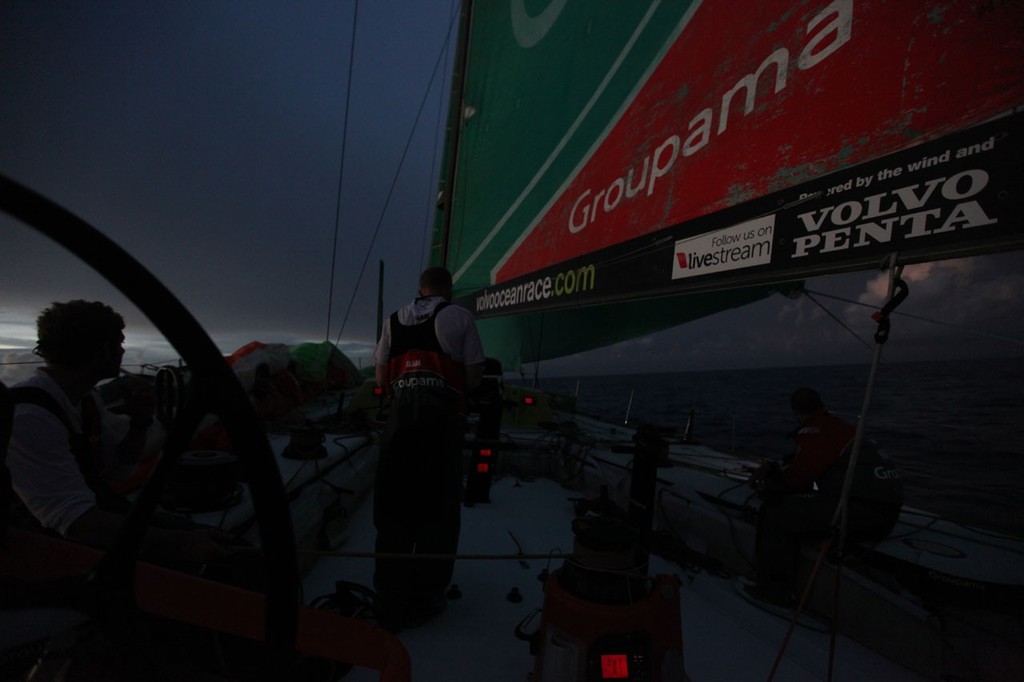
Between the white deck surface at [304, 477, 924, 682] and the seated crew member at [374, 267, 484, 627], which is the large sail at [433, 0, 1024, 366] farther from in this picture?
the white deck surface at [304, 477, 924, 682]

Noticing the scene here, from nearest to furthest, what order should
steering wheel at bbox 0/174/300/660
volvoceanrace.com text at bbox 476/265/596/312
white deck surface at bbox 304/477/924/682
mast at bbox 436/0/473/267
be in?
steering wheel at bbox 0/174/300/660
white deck surface at bbox 304/477/924/682
volvoceanrace.com text at bbox 476/265/596/312
mast at bbox 436/0/473/267

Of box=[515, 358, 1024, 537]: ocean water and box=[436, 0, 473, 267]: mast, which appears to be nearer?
box=[436, 0, 473, 267]: mast

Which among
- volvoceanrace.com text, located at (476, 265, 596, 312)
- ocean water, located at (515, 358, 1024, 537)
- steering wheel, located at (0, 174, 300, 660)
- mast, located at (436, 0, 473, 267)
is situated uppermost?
mast, located at (436, 0, 473, 267)

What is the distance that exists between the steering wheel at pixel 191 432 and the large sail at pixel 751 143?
131cm

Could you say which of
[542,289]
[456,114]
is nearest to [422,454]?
[542,289]

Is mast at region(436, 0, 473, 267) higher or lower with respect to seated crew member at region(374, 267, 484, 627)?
higher

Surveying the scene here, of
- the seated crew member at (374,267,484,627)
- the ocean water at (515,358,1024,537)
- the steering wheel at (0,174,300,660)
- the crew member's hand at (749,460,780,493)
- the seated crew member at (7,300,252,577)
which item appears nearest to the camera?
the steering wheel at (0,174,300,660)

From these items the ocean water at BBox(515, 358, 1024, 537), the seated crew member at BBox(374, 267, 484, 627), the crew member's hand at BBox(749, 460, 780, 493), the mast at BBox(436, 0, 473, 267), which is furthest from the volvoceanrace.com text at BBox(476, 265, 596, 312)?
the crew member's hand at BBox(749, 460, 780, 493)

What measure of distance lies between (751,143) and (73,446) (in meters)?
2.29

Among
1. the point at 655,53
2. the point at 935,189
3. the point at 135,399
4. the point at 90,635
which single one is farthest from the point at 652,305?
the point at 90,635

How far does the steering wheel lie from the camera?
400 mm

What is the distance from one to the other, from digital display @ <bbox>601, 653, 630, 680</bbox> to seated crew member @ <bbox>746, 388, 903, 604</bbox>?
Result: 1.50 m

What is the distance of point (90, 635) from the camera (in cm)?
48

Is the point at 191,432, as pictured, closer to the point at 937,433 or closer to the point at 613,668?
the point at 613,668
